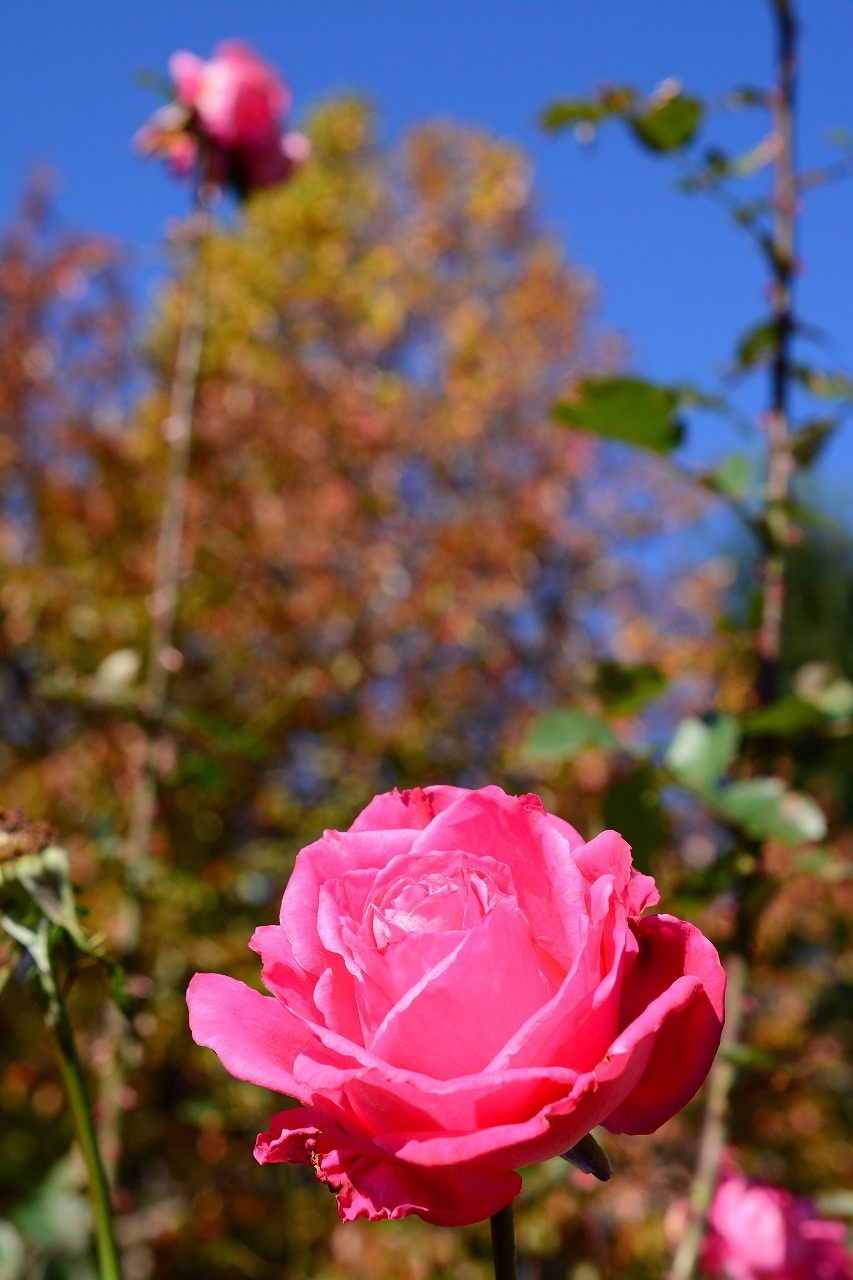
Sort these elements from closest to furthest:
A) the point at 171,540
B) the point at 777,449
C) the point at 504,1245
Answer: the point at 504,1245
the point at 777,449
the point at 171,540

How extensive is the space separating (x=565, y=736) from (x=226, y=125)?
3.47 ft

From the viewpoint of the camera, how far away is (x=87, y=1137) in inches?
15.8

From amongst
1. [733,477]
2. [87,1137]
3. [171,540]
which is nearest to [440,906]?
[87,1137]

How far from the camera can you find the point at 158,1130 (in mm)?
1817

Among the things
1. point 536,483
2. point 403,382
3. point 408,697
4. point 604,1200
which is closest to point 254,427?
point 408,697

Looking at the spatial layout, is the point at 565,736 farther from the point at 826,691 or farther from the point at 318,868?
the point at 318,868

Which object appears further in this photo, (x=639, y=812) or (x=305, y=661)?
Result: (x=305, y=661)

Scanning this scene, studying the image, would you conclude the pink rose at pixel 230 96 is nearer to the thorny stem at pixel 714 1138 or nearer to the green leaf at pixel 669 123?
the green leaf at pixel 669 123

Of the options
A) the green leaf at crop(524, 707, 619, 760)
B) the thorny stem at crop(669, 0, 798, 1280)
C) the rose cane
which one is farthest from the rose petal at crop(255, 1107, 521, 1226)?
the thorny stem at crop(669, 0, 798, 1280)

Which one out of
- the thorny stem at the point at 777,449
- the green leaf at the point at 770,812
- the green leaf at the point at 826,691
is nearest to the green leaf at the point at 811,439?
the thorny stem at the point at 777,449

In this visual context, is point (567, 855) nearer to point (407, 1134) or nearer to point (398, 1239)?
point (407, 1134)

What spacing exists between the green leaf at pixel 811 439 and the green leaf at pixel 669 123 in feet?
0.91

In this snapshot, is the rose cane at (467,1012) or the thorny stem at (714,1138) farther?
the thorny stem at (714,1138)

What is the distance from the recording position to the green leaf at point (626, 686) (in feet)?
2.98
